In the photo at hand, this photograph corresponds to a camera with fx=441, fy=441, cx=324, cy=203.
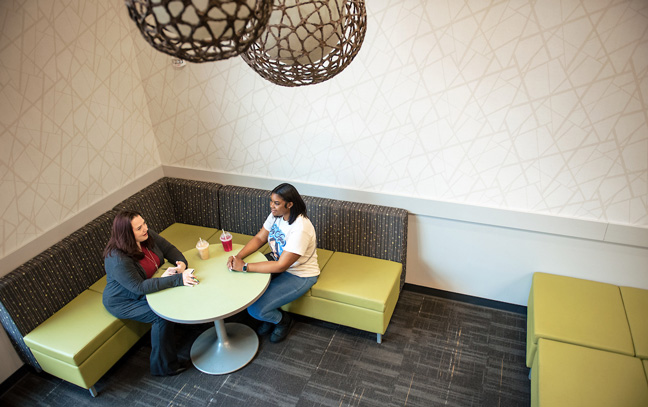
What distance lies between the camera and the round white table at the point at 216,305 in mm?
2578

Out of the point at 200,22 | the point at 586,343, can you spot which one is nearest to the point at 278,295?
the point at 586,343

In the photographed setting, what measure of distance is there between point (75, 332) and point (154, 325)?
488 millimetres

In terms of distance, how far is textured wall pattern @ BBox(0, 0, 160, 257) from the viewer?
280 cm

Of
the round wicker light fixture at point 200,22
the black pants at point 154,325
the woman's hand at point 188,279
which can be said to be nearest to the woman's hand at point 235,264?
the woman's hand at point 188,279

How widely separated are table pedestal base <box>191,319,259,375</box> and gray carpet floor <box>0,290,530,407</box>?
5 centimetres

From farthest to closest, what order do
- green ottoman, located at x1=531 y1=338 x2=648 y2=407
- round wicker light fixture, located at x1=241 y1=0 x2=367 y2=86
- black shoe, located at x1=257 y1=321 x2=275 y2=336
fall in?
black shoe, located at x1=257 y1=321 x2=275 y2=336, green ottoman, located at x1=531 y1=338 x2=648 y2=407, round wicker light fixture, located at x1=241 y1=0 x2=367 y2=86

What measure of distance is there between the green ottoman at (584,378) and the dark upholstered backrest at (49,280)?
3.07m

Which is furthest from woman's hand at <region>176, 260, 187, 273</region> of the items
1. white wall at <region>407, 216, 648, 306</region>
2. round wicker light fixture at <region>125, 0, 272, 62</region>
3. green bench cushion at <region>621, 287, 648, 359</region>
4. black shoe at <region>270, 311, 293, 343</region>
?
green bench cushion at <region>621, 287, 648, 359</region>

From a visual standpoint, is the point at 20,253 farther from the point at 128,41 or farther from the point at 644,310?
the point at 644,310

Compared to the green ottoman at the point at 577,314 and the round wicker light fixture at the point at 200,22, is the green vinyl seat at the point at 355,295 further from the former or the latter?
the round wicker light fixture at the point at 200,22

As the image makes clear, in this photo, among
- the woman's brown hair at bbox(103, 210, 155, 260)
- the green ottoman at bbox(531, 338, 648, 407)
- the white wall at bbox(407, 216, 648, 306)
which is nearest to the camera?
the green ottoman at bbox(531, 338, 648, 407)

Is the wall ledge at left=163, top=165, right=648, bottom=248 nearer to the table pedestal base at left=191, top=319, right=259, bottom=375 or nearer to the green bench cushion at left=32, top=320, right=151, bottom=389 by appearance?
the table pedestal base at left=191, top=319, right=259, bottom=375

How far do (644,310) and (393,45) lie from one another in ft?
7.71

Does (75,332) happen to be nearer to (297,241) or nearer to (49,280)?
(49,280)
